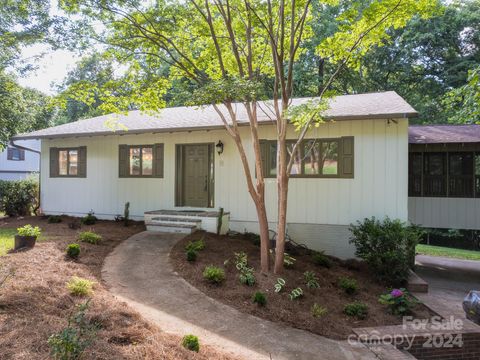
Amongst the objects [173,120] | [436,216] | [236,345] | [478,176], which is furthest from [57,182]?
[478,176]

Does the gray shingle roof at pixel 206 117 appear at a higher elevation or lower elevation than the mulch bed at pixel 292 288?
higher

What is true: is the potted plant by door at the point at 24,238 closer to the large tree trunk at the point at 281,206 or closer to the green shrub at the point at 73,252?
the green shrub at the point at 73,252

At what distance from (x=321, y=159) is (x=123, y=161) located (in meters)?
6.00

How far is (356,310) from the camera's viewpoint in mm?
5125

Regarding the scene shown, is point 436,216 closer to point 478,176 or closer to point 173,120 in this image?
point 478,176

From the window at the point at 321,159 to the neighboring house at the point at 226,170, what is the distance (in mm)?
24

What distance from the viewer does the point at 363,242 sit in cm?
717

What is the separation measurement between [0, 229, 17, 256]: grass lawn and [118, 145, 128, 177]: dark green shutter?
10.4 ft

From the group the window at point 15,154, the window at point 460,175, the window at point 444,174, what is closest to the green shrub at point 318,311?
the window at point 444,174

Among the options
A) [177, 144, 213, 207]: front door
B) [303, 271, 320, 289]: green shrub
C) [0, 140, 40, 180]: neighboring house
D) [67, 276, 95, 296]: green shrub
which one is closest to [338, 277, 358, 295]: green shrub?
[303, 271, 320, 289]: green shrub

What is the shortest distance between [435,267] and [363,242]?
448 centimetres

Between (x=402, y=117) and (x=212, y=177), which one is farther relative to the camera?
(x=212, y=177)

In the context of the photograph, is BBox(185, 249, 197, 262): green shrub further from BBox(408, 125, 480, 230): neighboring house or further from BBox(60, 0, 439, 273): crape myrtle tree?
BBox(408, 125, 480, 230): neighboring house

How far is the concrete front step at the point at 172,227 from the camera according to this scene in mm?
8523
